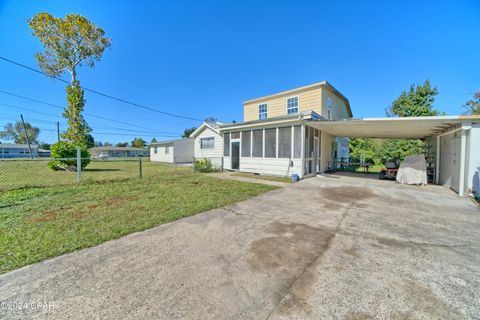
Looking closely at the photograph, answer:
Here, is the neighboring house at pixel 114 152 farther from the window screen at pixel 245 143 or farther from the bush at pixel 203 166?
the window screen at pixel 245 143

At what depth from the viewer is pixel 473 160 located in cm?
606

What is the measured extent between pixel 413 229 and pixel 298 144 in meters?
6.08

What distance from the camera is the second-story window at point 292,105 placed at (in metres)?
13.4

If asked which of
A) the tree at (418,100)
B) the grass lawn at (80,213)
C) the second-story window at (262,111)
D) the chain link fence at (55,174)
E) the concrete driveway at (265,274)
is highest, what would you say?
the tree at (418,100)

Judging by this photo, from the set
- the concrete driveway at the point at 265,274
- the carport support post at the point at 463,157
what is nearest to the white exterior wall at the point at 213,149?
the concrete driveway at the point at 265,274

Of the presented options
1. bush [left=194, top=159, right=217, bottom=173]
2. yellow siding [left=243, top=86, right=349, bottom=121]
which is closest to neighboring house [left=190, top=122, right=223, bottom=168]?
bush [left=194, top=159, right=217, bottom=173]

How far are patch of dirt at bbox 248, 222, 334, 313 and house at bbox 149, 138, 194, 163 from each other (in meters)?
19.7

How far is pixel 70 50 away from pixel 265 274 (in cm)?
2205

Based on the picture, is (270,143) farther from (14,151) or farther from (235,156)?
(14,151)

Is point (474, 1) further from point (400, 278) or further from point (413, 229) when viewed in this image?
point (400, 278)

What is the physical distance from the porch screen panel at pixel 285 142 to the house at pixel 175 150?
14.4 metres

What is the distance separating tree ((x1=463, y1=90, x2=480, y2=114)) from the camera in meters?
19.4

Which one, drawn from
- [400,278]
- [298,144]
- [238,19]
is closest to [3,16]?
[238,19]

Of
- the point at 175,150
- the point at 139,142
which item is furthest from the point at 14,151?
the point at 175,150
